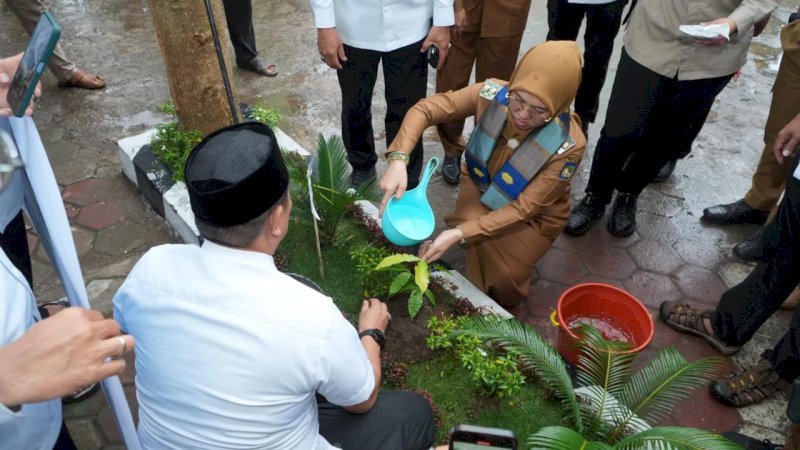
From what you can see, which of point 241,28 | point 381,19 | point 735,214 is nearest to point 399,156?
point 381,19

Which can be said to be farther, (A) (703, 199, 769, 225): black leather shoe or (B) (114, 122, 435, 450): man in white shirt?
(A) (703, 199, 769, 225): black leather shoe

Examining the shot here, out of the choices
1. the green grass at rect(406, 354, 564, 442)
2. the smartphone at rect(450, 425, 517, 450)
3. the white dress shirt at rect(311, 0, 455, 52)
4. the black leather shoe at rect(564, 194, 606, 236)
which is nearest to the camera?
the smartphone at rect(450, 425, 517, 450)

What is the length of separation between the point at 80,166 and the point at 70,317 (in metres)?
3.50

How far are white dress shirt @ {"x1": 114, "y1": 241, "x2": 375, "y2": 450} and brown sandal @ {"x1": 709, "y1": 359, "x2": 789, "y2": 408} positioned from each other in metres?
2.40

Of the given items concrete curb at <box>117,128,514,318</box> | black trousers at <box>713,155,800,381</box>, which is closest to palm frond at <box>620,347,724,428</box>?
black trousers at <box>713,155,800,381</box>

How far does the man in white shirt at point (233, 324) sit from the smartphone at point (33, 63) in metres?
0.52

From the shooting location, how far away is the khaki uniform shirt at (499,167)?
3.16m

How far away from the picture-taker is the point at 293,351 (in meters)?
1.71

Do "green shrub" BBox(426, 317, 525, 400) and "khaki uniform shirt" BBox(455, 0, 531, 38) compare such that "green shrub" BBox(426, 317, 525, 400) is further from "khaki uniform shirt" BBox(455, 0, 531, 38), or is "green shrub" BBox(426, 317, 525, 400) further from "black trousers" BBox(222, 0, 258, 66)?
"black trousers" BBox(222, 0, 258, 66)

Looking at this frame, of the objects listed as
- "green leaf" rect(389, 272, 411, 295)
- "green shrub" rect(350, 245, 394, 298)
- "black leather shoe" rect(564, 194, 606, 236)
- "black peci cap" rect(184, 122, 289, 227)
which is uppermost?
"black peci cap" rect(184, 122, 289, 227)

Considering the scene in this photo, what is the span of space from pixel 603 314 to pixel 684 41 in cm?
155

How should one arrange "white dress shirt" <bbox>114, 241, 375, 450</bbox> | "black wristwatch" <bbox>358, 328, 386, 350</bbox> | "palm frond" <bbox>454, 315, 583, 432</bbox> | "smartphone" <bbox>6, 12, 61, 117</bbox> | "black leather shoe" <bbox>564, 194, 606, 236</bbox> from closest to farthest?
"white dress shirt" <bbox>114, 241, 375, 450</bbox> < "smartphone" <bbox>6, 12, 61, 117</bbox> < "black wristwatch" <bbox>358, 328, 386, 350</bbox> < "palm frond" <bbox>454, 315, 583, 432</bbox> < "black leather shoe" <bbox>564, 194, 606, 236</bbox>

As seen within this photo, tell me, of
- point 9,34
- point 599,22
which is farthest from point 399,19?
point 9,34

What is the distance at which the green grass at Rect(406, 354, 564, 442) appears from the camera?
2.86 m
